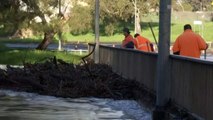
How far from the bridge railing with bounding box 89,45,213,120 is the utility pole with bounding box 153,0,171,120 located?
0.26 metres

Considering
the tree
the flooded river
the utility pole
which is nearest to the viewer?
the utility pole

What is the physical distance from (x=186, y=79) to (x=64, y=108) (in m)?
4.18

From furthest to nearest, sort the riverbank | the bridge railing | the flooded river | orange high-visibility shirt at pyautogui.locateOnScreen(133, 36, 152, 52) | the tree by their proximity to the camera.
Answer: the tree, orange high-visibility shirt at pyautogui.locateOnScreen(133, 36, 152, 52), the riverbank, the flooded river, the bridge railing

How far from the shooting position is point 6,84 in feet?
66.5

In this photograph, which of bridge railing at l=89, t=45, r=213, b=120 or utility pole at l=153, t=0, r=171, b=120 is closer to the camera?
bridge railing at l=89, t=45, r=213, b=120

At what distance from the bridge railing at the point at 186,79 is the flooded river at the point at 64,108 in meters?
0.92

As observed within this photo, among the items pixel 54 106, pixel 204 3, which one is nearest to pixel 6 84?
pixel 54 106

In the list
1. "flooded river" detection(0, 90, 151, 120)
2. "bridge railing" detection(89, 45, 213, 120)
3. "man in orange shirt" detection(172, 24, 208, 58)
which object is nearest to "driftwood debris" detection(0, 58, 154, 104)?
"flooded river" detection(0, 90, 151, 120)

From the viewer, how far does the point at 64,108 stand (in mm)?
15086

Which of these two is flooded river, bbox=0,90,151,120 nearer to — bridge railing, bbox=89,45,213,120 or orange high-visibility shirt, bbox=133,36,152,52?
bridge railing, bbox=89,45,213,120

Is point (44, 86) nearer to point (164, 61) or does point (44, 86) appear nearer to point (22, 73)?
point (22, 73)

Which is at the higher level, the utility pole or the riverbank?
the utility pole

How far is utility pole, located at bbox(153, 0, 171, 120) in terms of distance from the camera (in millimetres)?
12352

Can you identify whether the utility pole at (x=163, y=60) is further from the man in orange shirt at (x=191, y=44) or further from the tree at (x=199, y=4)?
the tree at (x=199, y=4)
